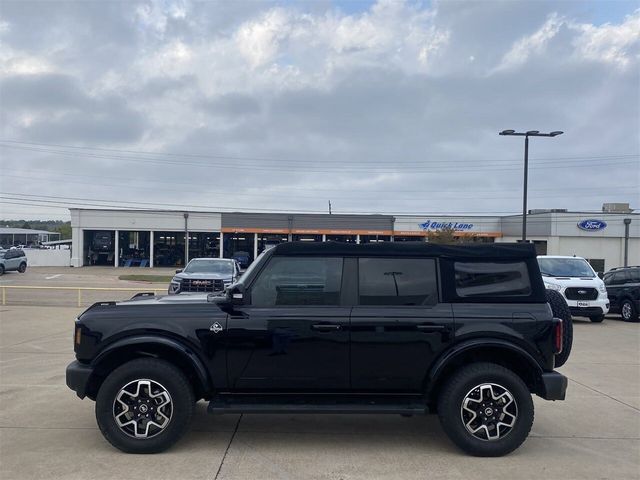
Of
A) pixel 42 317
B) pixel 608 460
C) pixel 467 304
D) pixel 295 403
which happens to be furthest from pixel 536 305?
pixel 42 317

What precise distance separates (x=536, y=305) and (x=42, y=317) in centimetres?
1358

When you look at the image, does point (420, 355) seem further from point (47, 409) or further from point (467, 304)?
point (47, 409)

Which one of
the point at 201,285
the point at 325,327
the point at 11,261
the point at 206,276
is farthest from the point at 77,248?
the point at 325,327

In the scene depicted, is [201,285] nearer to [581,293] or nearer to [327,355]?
[327,355]

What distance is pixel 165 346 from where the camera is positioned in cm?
498

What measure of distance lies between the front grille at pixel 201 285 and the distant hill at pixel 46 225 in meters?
144

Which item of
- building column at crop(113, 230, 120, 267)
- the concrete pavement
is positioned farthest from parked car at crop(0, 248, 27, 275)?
the concrete pavement

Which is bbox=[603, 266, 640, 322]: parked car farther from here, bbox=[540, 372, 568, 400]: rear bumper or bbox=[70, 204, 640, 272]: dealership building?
bbox=[70, 204, 640, 272]: dealership building

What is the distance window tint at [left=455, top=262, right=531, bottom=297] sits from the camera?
5156 millimetres

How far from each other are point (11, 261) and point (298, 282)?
131 ft

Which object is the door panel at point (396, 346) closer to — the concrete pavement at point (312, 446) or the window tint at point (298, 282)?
the window tint at point (298, 282)

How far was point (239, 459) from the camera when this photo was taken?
4840mm

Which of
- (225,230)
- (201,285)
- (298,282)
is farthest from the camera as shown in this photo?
(225,230)

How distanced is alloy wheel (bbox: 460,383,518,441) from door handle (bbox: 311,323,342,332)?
→ 1304mm
